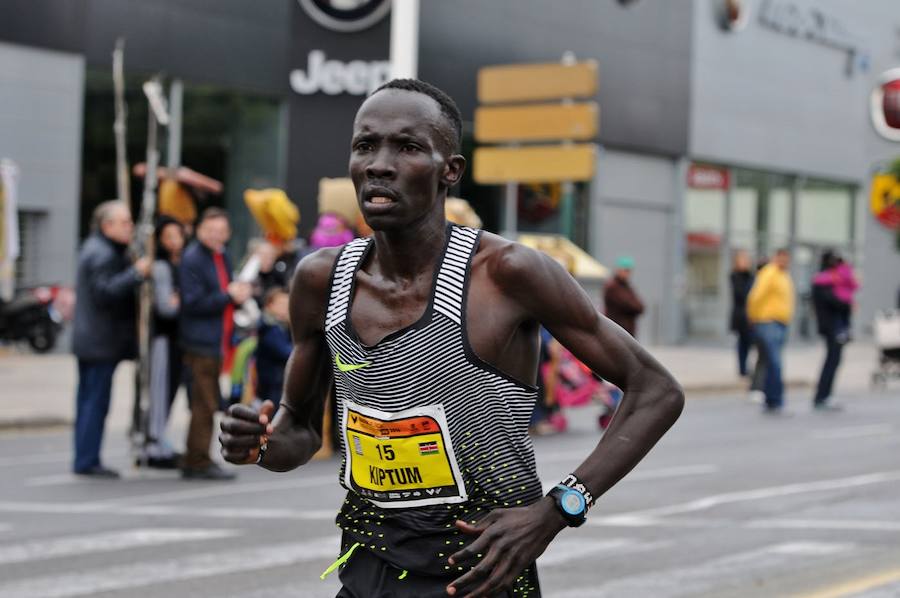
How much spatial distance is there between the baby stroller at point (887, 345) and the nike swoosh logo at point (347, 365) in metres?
20.1

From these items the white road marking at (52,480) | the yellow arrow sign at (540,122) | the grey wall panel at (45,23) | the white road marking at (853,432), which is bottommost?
the white road marking at (52,480)

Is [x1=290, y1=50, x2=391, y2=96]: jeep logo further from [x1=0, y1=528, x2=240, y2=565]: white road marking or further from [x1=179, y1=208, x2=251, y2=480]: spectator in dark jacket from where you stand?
[x1=0, y1=528, x2=240, y2=565]: white road marking

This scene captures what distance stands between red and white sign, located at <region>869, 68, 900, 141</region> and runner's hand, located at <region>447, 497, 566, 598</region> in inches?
159

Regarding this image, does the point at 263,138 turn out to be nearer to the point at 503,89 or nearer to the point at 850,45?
the point at 503,89

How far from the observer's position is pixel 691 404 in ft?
65.4

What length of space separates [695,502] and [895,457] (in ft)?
12.4

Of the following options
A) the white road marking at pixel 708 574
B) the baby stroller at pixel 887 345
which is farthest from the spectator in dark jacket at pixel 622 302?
the white road marking at pixel 708 574

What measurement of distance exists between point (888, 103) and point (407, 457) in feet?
13.2

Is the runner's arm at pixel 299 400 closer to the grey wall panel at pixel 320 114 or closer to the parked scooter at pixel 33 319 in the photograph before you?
the grey wall panel at pixel 320 114

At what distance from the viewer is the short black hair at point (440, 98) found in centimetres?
338

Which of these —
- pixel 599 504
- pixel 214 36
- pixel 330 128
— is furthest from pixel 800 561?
pixel 214 36

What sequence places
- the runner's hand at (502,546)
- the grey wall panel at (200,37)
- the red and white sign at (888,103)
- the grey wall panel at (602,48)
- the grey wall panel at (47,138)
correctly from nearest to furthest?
the runner's hand at (502,546) → the red and white sign at (888,103) → the grey wall panel at (47,138) → the grey wall panel at (200,37) → the grey wall panel at (602,48)

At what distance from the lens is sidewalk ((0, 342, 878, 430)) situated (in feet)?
51.9

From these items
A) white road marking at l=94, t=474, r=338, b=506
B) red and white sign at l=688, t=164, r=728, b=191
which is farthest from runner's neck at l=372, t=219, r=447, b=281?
red and white sign at l=688, t=164, r=728, b=191
